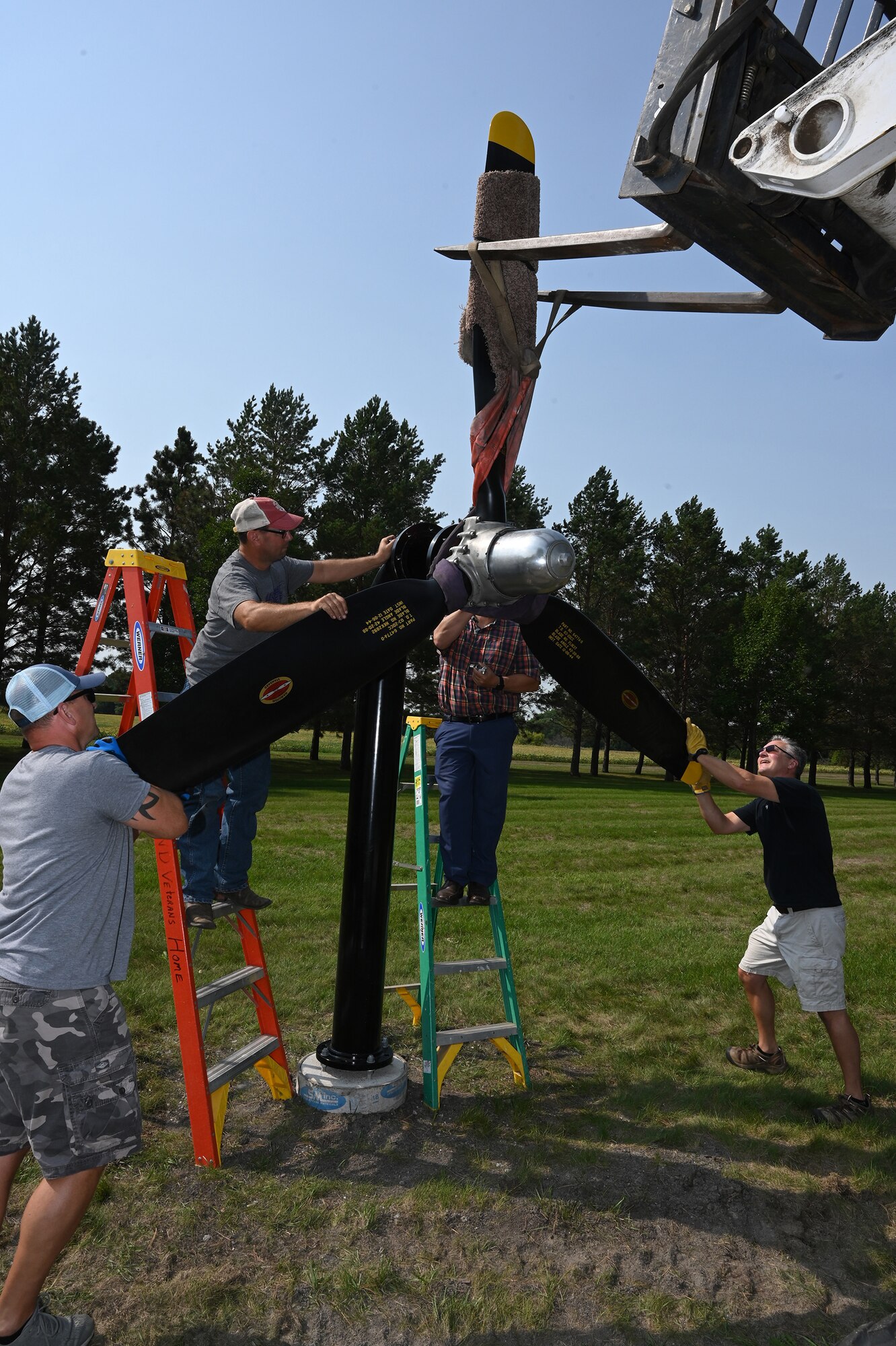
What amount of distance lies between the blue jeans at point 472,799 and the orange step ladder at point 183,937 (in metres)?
1.32

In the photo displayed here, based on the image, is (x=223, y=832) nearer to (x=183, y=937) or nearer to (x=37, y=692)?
(x=183, y=937)

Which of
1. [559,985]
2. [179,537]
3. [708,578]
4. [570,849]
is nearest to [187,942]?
[559,985]

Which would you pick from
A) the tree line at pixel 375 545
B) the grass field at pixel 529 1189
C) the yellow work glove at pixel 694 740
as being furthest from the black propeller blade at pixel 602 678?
the tree line at pixel 375 545

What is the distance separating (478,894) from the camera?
18.9ft

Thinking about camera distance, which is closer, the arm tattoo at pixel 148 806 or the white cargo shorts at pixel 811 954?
the arm tattoo at pixel 148 806

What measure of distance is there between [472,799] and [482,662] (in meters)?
0.88

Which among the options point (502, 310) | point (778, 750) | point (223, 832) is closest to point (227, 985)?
point (223, 832)

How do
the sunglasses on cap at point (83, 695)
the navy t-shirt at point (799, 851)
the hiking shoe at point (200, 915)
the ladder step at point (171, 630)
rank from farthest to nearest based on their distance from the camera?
the navy t-shirt at point (799, 851)
the hiking shoe at point (200, 915)
the ladder step at point (171, 630)
the sunglasses on cap at point (83, 695)

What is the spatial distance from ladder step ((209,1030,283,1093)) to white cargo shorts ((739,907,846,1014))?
312 centimetres

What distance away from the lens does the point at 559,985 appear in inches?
292

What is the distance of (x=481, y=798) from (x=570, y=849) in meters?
10.3

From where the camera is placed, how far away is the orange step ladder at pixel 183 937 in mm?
4371

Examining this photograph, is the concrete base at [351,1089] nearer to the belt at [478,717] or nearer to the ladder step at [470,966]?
the ladder step at [470,966]

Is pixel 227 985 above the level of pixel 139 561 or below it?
below
